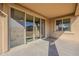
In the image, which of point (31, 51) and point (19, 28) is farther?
point (19, 28)

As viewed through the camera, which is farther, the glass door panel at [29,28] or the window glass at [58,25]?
the window glass at [58,25]

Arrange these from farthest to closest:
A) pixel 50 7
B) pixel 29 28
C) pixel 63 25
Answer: pixel 63 25, pixel 29 28, pixel 50 7

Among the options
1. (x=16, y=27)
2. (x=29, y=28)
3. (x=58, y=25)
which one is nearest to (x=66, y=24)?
(x=58, y=25)

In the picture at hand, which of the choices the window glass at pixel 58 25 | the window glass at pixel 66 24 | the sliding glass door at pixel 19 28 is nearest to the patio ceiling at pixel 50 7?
the sliding glass door at pixel 19 28

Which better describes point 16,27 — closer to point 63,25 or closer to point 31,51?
point 31,51

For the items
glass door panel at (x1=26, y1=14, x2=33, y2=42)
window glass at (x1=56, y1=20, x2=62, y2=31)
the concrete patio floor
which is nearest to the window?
window glass at (x1=56, y1=20, x2=62, y2=31)

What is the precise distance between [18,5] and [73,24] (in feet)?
18.0

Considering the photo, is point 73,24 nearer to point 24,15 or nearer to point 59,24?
point 59,24

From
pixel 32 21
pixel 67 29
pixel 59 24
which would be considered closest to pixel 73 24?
pixel 67 29

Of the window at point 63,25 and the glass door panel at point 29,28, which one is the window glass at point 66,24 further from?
the glass door panel at point 29,28

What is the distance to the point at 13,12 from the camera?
4.98 m

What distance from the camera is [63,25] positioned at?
9703 millimetres

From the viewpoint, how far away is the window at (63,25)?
9.29m

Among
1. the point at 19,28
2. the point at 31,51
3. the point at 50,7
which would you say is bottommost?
the point at 31,51
